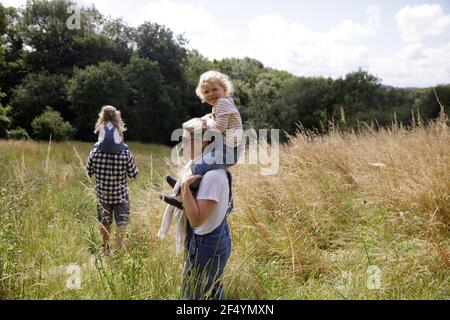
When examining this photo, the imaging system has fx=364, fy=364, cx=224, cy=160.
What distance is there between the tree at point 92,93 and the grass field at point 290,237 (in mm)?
21926

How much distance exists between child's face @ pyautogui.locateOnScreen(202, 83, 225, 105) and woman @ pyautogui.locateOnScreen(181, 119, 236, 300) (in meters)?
0.50

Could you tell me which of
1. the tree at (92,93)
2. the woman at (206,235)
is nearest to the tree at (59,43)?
the tree at (92,93)

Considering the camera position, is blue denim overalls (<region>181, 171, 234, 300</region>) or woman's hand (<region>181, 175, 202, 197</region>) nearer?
woman's hand (<region>181, 175, 202, 197</region>)

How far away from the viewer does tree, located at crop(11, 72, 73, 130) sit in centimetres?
2522

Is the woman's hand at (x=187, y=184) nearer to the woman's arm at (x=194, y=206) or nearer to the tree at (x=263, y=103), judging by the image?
the woman's arm at (x=194, y=206)

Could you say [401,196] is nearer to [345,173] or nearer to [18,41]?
[345,173]

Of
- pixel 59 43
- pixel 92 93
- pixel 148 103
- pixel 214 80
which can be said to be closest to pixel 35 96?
pixel 92 93

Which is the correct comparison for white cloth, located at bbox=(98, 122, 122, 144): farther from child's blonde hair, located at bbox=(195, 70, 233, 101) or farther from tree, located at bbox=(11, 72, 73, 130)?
tree, located at bbox=(11, 72, 73, 130)

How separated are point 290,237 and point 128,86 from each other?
87.6 feet

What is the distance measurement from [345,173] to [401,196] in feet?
5.33

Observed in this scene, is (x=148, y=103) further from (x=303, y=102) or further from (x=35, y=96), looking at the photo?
(x=303, y=102)

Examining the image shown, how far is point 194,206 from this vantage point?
5.80ft

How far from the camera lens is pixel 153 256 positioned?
2312mm

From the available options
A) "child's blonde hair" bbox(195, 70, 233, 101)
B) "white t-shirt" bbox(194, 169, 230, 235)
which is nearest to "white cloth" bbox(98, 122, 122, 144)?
"child's blonde hair" bbox(195, 70, 233, 101)
